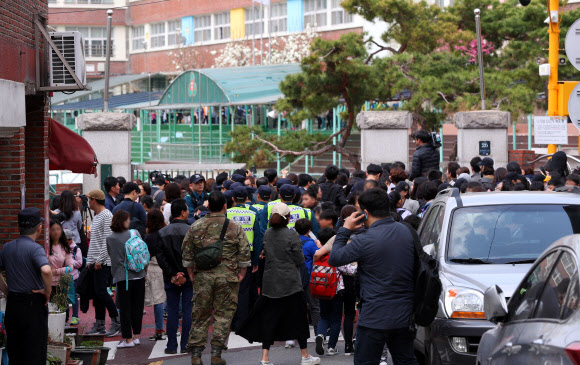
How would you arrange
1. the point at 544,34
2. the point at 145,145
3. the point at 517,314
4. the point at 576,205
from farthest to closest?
the point at 145,145 < the point at 544,34 < the point at 576,205 < the point at 517,314

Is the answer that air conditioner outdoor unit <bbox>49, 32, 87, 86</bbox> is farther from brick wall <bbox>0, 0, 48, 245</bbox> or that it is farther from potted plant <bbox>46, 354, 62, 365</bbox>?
potted plant <bbox>46, 354, 62, 365</bbox>

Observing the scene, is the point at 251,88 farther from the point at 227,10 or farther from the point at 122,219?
the point at 227,10

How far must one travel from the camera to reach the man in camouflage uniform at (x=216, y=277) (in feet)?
32.7

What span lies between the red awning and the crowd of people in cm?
49

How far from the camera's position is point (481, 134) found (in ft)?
70.9

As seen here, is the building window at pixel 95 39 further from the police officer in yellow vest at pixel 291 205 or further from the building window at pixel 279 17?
the police officer in yellow vest at pixel 291 205

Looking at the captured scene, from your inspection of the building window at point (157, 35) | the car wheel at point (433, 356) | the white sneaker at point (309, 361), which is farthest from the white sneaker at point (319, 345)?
the building window at point (157, 35)

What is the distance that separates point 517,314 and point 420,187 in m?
6.89

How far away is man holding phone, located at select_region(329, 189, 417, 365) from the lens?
7.00m

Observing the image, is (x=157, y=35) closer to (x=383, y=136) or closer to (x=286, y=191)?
(x=383, y=136)

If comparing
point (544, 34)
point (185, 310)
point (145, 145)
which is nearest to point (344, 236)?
point (185, 310)

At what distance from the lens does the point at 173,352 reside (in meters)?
11.0

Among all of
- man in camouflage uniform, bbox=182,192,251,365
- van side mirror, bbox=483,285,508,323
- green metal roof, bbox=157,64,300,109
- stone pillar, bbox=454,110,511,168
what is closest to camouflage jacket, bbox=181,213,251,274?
man in camouflage uniform, bbox=182,192,251,365

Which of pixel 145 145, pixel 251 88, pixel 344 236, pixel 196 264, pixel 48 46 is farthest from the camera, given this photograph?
pixel 145 145
